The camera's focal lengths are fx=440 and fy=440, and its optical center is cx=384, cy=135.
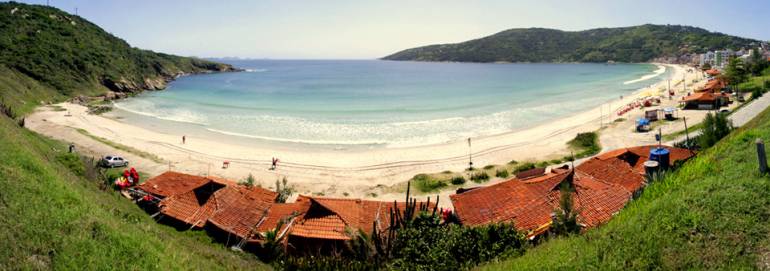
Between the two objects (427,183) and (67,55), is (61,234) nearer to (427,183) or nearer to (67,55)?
(427,183)

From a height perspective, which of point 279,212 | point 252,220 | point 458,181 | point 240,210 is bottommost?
point 458,181

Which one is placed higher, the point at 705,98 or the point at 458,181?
the point at 705,98

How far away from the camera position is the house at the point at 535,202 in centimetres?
1291

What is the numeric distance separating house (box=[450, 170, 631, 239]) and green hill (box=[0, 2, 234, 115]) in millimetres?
47542

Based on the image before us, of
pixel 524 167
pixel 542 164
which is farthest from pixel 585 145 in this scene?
pixel 524 167

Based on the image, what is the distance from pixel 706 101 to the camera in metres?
42.1

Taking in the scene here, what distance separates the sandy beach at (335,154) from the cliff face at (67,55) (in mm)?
20527

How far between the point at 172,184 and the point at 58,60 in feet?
209

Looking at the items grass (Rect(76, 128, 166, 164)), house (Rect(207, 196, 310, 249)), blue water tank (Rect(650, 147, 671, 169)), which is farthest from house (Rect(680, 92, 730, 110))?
grass (Rect(76, 128, 166, 164))

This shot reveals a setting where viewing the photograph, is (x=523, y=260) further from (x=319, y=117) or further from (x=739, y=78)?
(x=739, y=78)

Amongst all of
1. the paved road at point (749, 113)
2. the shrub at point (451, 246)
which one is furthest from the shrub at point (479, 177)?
the paved road at point (749, 113)

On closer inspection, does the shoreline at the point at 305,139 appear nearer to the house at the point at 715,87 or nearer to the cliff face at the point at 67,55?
the house at the point at 715,87

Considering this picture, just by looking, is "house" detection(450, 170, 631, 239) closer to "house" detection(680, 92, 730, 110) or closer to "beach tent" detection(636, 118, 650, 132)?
"beach tent" detection(636, 118, 650, 132)

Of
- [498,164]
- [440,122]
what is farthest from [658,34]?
[498,164]
